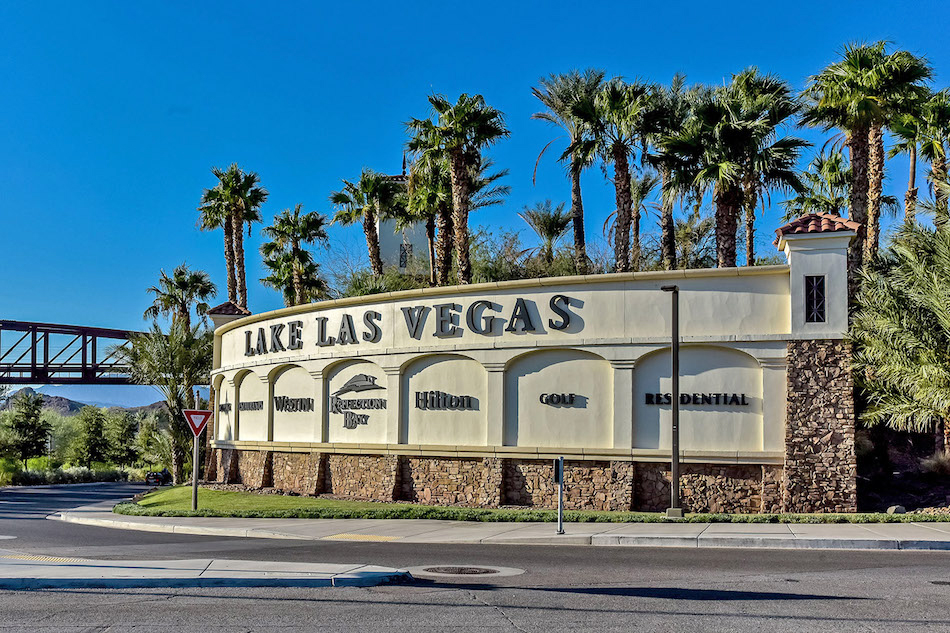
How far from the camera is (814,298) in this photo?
22.1 m

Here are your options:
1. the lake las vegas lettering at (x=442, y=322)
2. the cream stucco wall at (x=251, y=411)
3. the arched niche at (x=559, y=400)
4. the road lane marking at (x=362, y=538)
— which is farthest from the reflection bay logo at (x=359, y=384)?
the road lane marking at (x=362, y=538)

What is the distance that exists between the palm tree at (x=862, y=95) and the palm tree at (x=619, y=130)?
5.60 m

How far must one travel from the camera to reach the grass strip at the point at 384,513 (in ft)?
65.7

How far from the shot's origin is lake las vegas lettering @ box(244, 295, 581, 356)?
81.0 feet

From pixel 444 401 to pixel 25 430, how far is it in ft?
165

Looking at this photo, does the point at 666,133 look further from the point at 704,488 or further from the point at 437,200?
the point at 704,488

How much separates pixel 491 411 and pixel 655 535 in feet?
28.0

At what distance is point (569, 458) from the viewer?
24.0 metres

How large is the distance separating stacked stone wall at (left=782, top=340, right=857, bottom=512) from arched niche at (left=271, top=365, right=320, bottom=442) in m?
14.7

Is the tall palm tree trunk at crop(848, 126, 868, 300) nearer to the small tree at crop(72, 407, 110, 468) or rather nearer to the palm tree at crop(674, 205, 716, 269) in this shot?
the palm tree at crop(674, 205, 716, 269)

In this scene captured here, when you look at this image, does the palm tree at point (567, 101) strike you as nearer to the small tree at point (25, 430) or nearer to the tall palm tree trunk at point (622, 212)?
the tall palm tree trunk at point (622, 212)

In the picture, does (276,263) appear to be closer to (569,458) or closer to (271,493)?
(271,493)

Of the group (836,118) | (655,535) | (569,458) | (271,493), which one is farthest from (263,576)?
(836,118)

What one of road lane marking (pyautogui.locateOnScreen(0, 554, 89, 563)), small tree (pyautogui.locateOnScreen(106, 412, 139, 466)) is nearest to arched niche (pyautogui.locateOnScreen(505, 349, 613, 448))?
road lane marking (pyautogui.locateOnScreen(0, 554, 89, 563))
